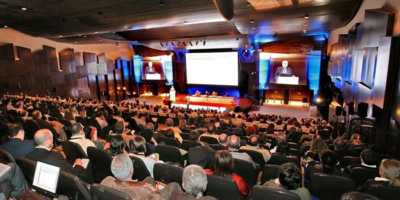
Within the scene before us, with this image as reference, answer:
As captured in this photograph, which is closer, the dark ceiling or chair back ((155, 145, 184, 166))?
chair back ((155, 145, 184, 166))

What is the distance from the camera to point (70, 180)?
2445mm

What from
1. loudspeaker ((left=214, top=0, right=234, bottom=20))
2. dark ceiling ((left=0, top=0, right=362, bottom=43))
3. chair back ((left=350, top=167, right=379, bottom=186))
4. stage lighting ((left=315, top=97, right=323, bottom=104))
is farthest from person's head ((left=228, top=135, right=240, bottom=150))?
stage lighting ((left=315, top=97, right=323, bottom=104))

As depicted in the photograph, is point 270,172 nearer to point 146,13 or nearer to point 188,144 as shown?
point 188,144

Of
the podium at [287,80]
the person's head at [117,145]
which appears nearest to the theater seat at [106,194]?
the person's head at [117,145]

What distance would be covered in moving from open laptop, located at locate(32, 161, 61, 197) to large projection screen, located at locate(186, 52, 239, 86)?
1600 cm

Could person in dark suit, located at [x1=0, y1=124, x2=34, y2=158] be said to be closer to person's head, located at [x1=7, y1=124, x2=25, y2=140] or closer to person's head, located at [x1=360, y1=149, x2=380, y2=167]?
person's head, located at [x1=7, y1=124, x2=25, y2=140]

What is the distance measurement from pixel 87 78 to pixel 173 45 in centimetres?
608

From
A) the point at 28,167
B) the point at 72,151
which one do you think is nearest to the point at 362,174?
the point at 28,167

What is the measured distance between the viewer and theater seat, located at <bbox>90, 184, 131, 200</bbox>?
6.81ft

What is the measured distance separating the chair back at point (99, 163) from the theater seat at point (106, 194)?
50.5 inches

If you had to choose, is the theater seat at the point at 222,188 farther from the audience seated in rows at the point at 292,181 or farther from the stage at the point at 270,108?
the stage at the point at 270,108

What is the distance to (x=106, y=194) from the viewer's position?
2174mm

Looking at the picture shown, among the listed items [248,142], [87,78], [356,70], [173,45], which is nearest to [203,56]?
[173,45]

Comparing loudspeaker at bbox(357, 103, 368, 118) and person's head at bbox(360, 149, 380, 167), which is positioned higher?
loudspeaker at bbox(357, 103, 368, 118)
